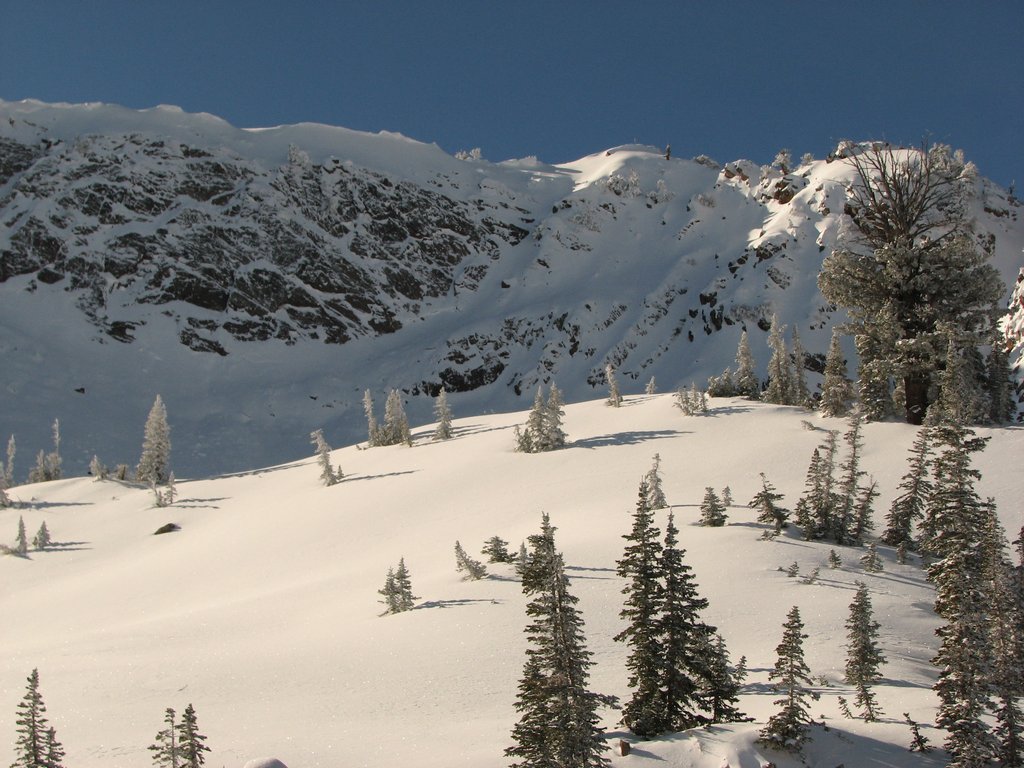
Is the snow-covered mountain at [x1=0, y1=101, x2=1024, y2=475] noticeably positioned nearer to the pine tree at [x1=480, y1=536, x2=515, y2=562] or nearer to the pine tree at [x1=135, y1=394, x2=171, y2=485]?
the pine tree at [x1=135, y1=394, x2=171, y2=485]

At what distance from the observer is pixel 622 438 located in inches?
1594

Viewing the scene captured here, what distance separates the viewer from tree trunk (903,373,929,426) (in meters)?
34.1

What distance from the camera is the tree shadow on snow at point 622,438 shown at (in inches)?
1539

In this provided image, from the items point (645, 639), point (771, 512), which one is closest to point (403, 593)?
point (645, 639)

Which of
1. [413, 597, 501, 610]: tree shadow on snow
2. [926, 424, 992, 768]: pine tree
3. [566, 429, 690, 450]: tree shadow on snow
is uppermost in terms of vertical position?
[566, 429, 690, 450]: tree shadow on snow

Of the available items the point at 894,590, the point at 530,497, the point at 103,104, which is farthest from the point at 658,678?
the point at 103,104

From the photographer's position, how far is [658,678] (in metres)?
13.0

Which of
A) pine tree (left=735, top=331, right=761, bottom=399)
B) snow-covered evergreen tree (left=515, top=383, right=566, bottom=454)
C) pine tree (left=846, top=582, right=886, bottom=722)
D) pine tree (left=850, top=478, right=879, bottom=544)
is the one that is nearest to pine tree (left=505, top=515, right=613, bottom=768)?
pine tree (left=846, top=582, right=886, bottom=722)

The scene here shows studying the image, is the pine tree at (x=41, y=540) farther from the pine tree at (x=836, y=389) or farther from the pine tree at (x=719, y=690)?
the pine tree at (x=836, y=389)

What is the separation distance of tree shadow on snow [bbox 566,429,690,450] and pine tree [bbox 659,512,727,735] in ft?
84.8

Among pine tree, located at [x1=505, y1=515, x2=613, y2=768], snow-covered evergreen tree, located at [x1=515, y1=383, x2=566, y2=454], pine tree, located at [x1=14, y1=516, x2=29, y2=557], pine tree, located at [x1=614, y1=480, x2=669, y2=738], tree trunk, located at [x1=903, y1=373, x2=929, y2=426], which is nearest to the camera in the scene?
pine tree, located at [x1=505, y1=515, x2=613, y2=768]

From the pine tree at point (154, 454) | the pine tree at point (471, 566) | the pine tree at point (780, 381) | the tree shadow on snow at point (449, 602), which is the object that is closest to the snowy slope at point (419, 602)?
the tree shadow on snow at point (449, 602)

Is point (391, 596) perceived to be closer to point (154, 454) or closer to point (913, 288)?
point (913, 288)

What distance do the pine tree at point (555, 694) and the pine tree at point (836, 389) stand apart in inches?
1147
